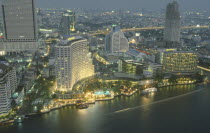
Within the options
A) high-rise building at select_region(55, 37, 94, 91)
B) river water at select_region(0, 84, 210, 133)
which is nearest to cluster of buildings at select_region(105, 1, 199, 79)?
river water at select_region(0, 84, 210, 133)

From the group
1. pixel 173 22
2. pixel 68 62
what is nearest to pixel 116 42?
pixel 173 22

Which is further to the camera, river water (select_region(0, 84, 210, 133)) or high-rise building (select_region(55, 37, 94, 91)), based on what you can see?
high-rise building (select_region(55, 37, 94, 91))

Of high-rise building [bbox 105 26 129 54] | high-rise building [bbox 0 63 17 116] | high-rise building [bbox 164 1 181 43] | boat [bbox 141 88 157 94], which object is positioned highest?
high-rise building [bbox 164 1 181 43]

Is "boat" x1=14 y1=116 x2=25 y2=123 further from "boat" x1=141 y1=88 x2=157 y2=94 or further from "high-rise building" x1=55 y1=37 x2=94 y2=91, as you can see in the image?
"boat" x1=141 y1=88 x2=157 y2=94

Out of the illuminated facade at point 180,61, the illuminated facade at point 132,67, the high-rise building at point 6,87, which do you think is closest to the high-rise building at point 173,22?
the illuminated facade at point 180,61

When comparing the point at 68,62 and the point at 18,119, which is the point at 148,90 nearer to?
the point at 68,62

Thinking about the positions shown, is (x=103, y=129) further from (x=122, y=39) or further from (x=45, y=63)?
(x=122, y=39)
